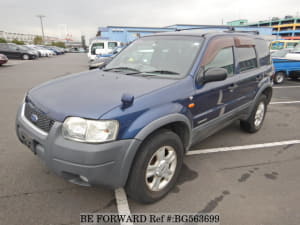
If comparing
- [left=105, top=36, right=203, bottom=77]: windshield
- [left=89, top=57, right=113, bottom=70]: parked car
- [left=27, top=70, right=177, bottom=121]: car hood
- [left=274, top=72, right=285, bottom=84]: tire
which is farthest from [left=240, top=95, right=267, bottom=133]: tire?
[left=274, top=72, right=285, bottom=84]: tire

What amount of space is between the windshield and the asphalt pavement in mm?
1450

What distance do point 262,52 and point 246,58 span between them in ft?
2.60

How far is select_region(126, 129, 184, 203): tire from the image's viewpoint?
2.12 m

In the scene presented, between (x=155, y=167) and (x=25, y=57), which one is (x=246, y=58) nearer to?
(x=155, y=167)

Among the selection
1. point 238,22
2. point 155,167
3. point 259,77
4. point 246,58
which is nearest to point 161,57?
point 155,167

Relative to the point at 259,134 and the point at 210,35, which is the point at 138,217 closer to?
the point at 210,35

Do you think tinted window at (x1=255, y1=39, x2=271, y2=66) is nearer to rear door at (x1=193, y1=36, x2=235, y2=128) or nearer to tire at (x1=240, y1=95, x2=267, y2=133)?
tire at (x1=240, y1=95, x2=267, y2=133)

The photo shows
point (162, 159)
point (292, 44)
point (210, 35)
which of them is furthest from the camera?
point (292, 44)

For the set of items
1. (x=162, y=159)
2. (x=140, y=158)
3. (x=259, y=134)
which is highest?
(x=140, y=158)

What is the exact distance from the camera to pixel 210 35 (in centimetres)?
299

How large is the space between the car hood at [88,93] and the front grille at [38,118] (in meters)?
0.05

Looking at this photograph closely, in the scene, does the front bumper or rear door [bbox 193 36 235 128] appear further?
rear door [bbox 193 36 235 128]

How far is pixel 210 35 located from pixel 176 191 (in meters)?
2.13

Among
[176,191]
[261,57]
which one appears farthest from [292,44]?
[176,191]
